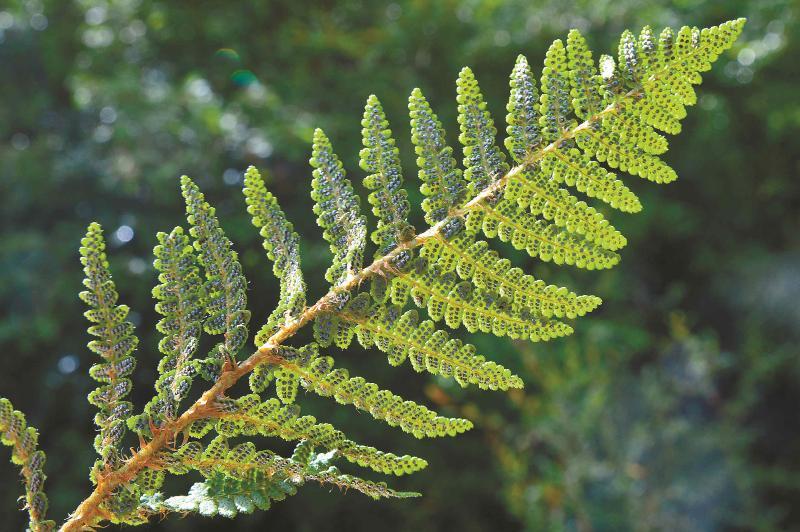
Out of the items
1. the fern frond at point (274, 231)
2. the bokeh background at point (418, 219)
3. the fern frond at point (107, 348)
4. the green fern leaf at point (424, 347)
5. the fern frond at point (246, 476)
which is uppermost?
the bokeh background at point (418, 219)

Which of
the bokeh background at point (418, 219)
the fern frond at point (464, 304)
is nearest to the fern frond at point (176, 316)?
the fern frond at point (464, 304)

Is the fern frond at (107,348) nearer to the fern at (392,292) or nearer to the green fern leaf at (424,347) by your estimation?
the fern at (392,292)

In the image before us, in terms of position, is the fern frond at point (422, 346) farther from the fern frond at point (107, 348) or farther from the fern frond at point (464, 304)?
the fern frond at point (107, 348)

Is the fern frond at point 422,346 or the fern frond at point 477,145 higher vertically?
the fern frond at point 477,145

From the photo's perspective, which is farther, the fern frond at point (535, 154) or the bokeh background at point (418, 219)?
the bokeh background at point (418, 219)

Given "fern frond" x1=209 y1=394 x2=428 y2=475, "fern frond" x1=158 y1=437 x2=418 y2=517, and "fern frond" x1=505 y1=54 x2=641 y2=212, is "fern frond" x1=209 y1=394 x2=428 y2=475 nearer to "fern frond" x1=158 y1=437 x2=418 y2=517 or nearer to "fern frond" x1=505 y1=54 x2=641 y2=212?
"fern frond" x1=158 y1=437 x2=418 y2=517

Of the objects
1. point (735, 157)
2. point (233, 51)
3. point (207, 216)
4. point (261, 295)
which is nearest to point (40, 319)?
point (261, 295)

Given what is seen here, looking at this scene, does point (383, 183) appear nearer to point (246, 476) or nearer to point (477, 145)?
point (477, 145)

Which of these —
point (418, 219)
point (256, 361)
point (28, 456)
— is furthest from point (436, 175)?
point (418, 219)
